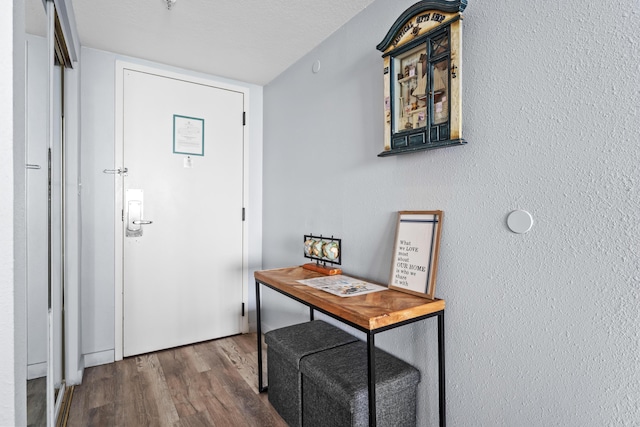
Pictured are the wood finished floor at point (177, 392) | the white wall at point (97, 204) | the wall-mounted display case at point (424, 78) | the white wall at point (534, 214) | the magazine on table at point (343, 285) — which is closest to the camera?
the white wall at point (534, 214)

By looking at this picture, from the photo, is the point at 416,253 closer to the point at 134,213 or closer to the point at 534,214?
the point at 534,214

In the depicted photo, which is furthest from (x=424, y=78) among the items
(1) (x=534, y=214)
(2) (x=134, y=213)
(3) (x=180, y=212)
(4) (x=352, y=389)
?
(2) (x=134, y=213)

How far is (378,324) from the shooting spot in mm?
1251

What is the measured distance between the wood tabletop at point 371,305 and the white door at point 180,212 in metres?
1.43

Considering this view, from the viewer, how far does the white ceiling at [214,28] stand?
6.40ft

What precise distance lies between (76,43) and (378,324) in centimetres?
250

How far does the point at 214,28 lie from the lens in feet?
7.17

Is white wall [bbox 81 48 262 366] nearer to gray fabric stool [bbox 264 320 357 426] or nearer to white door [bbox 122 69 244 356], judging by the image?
white door [bbox 122 69 244 356]

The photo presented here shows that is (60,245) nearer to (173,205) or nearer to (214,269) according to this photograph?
(173,205)

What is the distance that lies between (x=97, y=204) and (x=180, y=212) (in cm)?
58

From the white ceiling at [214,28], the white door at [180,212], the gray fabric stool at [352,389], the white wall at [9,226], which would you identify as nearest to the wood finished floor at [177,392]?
the white door at [180,212]

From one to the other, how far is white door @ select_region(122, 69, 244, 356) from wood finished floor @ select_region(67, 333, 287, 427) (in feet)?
0.86

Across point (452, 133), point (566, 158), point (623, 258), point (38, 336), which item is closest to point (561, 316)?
point (623, 258)

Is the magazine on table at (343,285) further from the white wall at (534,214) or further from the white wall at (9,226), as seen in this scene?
the white wall at (9,226)
